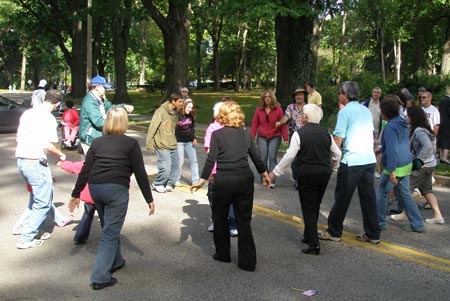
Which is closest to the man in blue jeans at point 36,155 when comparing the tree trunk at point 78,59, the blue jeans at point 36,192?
the blue jeans at point 36,192

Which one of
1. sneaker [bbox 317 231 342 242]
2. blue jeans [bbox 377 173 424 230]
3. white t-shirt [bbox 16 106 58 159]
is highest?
white t-shirt [bbox 16 106 58 159]

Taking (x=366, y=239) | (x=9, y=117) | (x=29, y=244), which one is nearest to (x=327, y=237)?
(x=366, y=239)

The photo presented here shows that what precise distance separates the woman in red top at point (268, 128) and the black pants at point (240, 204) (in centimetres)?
402

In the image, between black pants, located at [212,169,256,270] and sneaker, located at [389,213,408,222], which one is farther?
sneaker, located at [389,213,408,222]

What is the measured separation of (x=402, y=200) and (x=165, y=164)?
4.06 m

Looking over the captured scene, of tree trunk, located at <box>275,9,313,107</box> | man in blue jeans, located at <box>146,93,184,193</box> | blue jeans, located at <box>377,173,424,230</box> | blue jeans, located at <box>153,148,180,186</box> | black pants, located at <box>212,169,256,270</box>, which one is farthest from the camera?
tree trunk, located at <box>275,9,313,107</box>

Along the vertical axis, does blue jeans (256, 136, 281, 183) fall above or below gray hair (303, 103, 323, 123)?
below

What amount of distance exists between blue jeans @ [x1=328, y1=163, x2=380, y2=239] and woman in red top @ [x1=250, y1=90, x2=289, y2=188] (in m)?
3.28

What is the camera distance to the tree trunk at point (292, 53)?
19469 mm

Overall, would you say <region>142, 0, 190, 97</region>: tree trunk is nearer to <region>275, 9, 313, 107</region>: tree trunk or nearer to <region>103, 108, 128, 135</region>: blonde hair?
<region>275, 9, 313, 107</region>: tree trunk

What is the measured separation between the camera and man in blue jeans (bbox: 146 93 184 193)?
8.80 metres

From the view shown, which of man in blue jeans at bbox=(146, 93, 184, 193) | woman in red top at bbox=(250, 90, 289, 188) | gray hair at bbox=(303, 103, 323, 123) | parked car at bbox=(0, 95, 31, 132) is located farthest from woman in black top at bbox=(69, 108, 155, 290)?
parked car at bbox=(0, 95, 31, 132)

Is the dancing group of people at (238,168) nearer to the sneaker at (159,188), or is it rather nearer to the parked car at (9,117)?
the sneaker at (159,188)

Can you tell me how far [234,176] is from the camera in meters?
5.15
